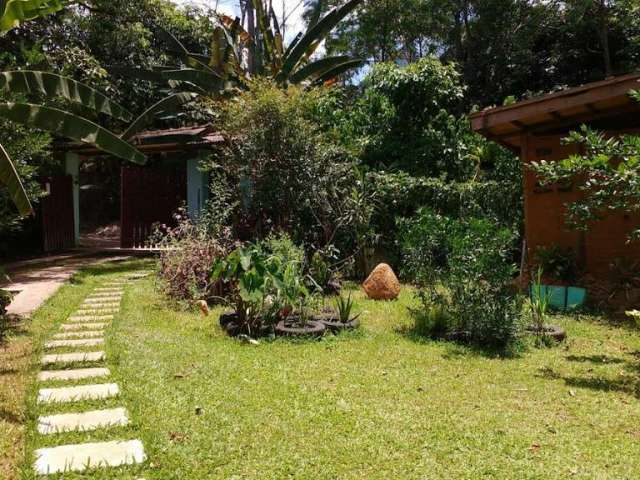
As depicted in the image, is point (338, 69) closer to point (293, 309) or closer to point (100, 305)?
point (100, 305)

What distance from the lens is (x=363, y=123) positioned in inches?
552

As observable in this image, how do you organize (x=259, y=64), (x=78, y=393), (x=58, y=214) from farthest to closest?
(x=259, y=64) < (x=58, y=214) < (x=78, y=393)

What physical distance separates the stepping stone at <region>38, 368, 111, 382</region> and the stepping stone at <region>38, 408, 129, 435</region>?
0.89 m

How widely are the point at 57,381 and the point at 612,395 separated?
4.72 metres

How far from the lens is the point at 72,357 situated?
5.48 metres

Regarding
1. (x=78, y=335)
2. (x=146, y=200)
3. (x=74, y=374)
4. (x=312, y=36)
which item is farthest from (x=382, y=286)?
(x=312, y=36)

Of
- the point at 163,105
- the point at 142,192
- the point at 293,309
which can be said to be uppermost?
the point at 163,105

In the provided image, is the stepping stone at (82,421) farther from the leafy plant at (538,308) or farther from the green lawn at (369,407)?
the leafy plant at (538,308)

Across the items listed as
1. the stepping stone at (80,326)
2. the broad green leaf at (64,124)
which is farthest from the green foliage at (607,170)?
the stepping stone at (80,326)

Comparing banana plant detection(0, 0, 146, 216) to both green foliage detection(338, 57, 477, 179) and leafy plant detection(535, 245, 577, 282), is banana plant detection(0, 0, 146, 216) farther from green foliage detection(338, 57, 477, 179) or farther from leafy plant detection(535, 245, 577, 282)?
green foliage detection(338, 57, 477, 179)

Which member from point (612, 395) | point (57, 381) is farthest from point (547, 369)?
point (57, 381)

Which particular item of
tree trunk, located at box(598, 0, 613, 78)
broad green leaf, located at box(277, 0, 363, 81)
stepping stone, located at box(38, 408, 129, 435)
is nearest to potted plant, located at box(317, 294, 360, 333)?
stepping stone, located at box(38, 408, 129, 435)

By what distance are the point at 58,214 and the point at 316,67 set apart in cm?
808

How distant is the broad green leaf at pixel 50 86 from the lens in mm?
5633
